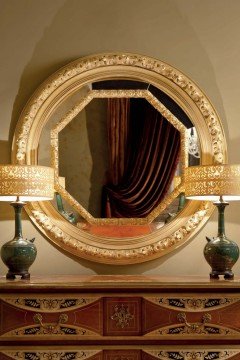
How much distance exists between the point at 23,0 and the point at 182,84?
1.06 m

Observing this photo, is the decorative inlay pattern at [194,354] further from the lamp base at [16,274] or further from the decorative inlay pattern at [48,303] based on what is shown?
the lamp base at [16,274]

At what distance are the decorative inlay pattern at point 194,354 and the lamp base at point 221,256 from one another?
1.19ft

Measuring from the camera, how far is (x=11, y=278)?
2.68 meters

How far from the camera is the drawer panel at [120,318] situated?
2.53 m

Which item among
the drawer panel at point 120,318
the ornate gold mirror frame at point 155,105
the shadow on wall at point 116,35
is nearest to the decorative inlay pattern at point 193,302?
the drawer panel at point 120,318

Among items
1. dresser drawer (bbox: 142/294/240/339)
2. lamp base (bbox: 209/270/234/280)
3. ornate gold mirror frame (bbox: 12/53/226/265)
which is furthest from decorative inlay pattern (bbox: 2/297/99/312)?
lamp base (bbox: 209/270/234/280)

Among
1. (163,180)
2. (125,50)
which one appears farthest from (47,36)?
(163,180)

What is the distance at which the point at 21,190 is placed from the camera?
2.65m

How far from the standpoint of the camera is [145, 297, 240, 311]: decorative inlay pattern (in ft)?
8.29

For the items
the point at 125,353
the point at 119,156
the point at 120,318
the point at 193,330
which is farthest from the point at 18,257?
the point at 193,330

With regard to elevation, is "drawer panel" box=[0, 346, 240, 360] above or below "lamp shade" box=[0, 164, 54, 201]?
below

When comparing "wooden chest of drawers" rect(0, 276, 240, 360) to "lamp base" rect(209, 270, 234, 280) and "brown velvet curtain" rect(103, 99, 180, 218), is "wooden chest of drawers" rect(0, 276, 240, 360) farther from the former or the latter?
"brown velvet curtain" rect(103, 99, 180, 218)

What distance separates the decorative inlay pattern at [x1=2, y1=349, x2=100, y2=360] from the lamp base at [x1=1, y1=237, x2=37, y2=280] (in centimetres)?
37

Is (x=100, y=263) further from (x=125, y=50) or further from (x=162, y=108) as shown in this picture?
(x=125, y=50)
